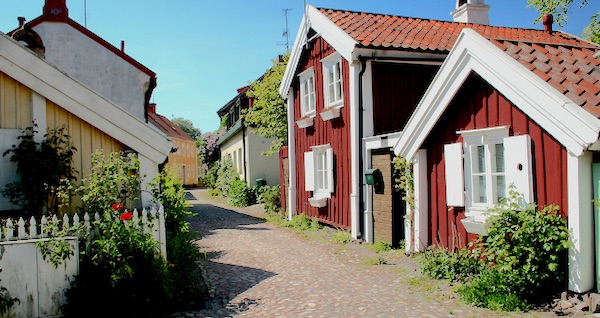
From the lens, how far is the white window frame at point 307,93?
13.7m

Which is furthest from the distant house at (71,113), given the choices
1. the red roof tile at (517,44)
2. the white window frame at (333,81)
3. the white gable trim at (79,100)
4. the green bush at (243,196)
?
the green bush at (243,196)

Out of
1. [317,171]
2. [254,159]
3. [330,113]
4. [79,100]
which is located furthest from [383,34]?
[254,159]

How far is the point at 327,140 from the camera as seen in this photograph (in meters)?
12.8

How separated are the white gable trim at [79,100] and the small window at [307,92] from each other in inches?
304

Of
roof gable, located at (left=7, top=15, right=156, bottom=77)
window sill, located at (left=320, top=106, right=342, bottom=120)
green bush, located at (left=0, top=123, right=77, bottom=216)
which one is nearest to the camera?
green bush, located at (left=0, top=123, right=77, bottom=216)

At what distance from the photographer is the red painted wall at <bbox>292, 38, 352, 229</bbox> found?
1167 cm

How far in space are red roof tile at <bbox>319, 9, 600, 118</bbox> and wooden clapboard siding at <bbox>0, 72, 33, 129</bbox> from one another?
6.66 meters

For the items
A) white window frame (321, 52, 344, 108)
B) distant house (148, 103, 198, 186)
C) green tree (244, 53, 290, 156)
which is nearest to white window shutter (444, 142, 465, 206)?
white window frame (321, 52, 344, 108)

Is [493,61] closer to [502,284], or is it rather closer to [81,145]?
[502,284]

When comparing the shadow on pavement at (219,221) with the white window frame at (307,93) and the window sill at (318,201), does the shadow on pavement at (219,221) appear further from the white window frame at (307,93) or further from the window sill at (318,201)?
the white window frame at (307,93)

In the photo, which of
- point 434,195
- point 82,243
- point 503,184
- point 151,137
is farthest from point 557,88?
point 82,243

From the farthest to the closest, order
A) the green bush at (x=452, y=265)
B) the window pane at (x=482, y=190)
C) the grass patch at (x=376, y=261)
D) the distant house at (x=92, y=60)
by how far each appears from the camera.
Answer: the distant house at (x=92, y=60) < the grass patch at (x=376, y=261) < the window pane at (x=482, y=190) < the green bush at (x=452, y=265)

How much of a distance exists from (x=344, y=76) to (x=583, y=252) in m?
7.24

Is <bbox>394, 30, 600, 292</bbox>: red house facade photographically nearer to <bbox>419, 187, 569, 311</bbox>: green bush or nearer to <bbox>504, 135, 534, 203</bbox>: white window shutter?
<bbox>504, 135, 534, 203</bbox>: white window shutter
